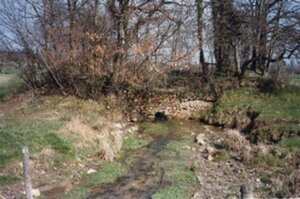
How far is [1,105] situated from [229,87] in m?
10.4

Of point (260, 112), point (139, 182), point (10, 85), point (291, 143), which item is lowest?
point (139, 182)

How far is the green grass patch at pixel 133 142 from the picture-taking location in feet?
43.4

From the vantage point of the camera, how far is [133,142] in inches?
543

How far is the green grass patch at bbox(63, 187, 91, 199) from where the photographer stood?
8.95 metres

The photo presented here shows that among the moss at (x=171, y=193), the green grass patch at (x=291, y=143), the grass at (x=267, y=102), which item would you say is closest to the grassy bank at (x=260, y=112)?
the grass at (x=267, y=102)

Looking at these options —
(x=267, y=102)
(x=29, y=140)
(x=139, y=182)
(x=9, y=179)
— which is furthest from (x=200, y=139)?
(x=9, y=179)

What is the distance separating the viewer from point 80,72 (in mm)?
17453

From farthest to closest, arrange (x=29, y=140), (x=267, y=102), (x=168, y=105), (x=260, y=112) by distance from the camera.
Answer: (x=168, y=105), (x=267, y=102), (x=260, y=112), (x=29, y=140)

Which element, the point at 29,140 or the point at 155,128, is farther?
the point at 155,128

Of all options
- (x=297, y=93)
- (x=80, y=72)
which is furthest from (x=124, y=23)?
(x=297, y=93)

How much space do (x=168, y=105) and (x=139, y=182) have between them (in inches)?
337

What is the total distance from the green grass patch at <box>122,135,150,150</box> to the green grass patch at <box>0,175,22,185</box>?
4235mm

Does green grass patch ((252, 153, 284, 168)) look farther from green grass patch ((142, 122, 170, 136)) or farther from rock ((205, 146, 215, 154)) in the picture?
green grass patch ((142, 122, 170, 136))

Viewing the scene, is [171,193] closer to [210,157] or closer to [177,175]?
[177,175]
